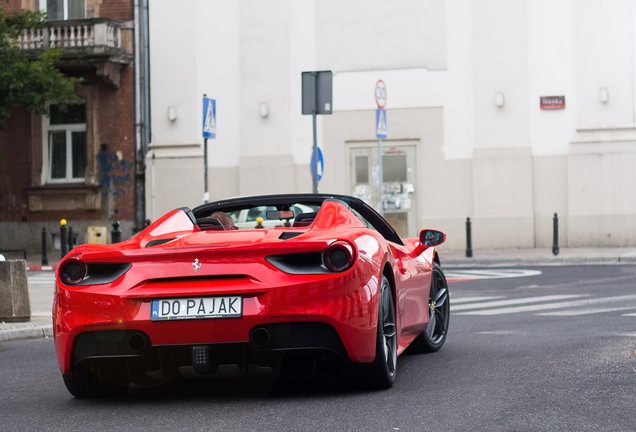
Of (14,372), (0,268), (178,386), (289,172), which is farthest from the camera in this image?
(289,172)

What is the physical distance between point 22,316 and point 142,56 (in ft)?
64.3

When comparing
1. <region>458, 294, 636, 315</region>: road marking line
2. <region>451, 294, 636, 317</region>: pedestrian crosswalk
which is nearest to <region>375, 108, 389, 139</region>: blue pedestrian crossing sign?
<region>451, 294, 636, 317</region>: pedestrian crosswalk

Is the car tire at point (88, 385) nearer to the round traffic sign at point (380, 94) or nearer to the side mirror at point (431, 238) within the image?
the side mirror at point (431, 238)

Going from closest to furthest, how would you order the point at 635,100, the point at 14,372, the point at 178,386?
the point at 178,386 < the point at 14,372 < the point at 635,100

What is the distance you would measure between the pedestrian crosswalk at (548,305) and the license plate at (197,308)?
696 cm

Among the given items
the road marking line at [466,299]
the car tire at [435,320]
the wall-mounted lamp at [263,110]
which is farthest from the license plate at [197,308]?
the wall-mounted lamp at [263,110]

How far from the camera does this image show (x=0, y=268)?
45.1ft

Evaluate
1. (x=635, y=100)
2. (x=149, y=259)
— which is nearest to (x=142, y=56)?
(x=635, y=100)

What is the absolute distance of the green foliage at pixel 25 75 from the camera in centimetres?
2831

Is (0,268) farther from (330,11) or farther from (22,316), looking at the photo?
(330,11)

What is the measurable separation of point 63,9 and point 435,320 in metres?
24.7

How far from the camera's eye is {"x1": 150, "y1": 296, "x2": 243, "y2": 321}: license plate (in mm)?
7020

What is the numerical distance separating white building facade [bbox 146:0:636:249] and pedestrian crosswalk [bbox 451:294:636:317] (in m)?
13.8

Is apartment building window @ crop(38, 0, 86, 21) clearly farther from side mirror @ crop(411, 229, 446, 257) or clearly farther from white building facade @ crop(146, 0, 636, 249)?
side mirror @ crop(411, 229, 446, 257)
